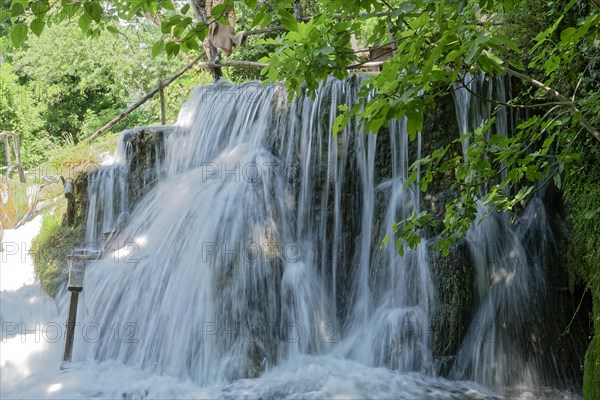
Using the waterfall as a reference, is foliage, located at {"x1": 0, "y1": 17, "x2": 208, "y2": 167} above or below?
above

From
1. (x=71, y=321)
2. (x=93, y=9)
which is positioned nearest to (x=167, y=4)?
(x=93, y=9)

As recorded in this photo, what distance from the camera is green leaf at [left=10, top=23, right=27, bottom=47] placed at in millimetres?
2172

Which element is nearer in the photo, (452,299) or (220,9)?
(220,9)

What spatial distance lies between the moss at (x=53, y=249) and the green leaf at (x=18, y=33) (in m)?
5.77

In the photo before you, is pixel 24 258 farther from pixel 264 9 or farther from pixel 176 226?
pixel 264 9

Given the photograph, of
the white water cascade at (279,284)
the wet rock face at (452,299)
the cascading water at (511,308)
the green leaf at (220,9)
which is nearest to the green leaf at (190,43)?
the green leaf at (220,9)

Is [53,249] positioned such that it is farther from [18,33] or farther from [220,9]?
[220,9]

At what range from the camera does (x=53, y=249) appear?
809 cm

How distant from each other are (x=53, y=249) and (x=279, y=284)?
3.76 meters

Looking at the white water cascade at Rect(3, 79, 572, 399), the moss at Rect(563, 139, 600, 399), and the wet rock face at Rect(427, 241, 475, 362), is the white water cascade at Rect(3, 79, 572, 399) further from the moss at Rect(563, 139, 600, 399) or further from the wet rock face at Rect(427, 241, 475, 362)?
the moss at Rect(563, 139, 600, 399)

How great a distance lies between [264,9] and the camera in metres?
2.40

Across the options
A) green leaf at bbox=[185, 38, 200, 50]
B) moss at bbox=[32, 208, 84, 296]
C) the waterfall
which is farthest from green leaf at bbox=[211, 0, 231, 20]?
moss at bbox=[32, 208, 84, 296]

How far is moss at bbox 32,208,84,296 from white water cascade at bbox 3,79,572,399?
655mm

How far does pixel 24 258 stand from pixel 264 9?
713 centimetres
